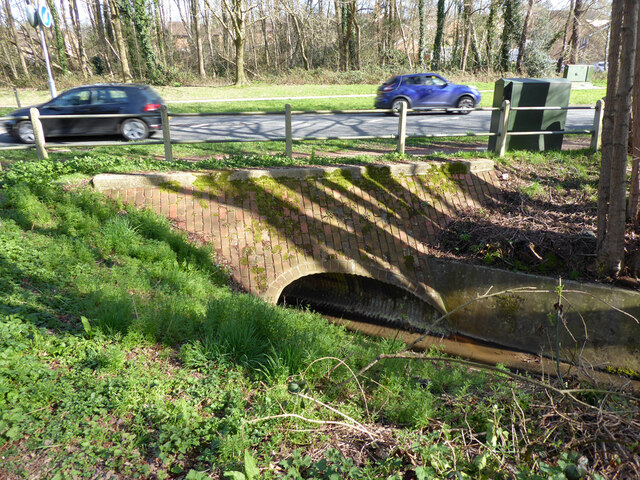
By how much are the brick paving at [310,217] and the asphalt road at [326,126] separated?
11.9 ft

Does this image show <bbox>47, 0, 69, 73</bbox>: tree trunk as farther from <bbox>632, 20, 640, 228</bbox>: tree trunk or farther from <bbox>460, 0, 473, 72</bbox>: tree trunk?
<bbox>632, 20, 640, 228</bbox>: tree trunk

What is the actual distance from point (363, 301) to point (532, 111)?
5488 millimetres

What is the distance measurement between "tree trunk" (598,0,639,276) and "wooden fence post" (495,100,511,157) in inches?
89.3

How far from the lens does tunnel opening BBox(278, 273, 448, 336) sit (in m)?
8.05

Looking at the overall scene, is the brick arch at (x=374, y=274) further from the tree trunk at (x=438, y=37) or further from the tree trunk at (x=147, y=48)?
the tree trunk at (x=438, y=37)

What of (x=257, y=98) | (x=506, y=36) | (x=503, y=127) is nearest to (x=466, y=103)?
(x=503, y=127)

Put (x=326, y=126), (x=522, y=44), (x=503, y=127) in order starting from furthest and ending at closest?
(x=522, y=44) < (x=326, y=126) < (x=503, y=127)

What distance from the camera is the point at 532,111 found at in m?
9.71

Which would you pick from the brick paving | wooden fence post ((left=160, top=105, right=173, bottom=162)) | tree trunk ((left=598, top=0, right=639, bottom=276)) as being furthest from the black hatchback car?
tree trunk ((left=598, top=0, right=639, bottom=276))

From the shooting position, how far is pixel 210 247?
708cm

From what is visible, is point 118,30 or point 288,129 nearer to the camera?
point 288,129

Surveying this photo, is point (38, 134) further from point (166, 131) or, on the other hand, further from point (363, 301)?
point (363, 301)

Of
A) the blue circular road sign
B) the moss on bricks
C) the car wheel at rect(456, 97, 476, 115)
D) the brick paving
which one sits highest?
the blue circular road sign

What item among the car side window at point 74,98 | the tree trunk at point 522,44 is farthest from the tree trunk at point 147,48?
the tree trunk at point 522,44
